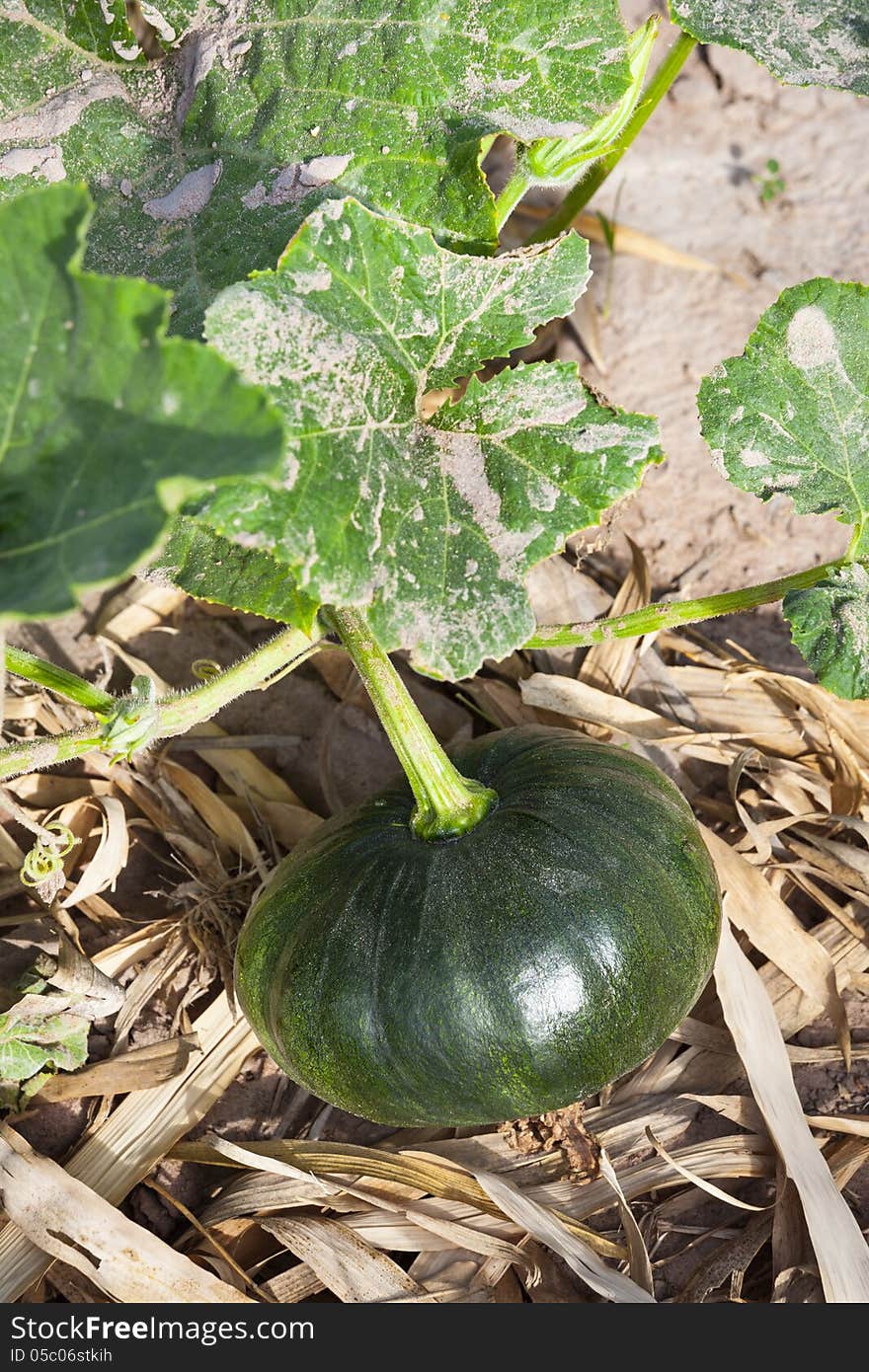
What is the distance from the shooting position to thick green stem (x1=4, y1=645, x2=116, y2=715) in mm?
1608

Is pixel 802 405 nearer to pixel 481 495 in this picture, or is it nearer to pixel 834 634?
pixel 834 634

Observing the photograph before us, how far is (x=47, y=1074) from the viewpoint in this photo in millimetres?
1896

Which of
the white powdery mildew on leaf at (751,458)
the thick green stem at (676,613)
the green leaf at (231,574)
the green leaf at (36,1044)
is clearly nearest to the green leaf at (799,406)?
the white powdery mildew on leaf at (751,458)

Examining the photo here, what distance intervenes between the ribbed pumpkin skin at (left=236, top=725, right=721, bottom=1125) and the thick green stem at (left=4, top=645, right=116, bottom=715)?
0.39m

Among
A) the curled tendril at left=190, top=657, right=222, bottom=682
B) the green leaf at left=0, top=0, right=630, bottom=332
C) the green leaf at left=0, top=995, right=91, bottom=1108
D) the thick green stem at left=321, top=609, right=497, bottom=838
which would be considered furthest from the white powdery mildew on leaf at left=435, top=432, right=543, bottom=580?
the green leaf at left=0, top=995, right=91, bottom=1108

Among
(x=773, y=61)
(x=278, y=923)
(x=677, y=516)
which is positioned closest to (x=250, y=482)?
(x=278, y=923)

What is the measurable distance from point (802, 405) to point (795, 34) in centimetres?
58

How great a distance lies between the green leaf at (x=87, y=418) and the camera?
0.96m

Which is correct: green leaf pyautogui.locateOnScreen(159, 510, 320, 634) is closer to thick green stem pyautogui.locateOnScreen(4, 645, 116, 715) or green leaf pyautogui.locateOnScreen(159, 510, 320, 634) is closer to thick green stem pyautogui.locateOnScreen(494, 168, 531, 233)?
thick green stem pyautogui.locateOnScreen(4, 645, 116, 715)

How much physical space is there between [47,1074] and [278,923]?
0.51 m

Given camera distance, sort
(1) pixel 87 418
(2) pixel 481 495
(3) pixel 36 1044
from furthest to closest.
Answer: (3) pixel 36 1044 → (2) pixel 481 495 → (1) pixel 87 418

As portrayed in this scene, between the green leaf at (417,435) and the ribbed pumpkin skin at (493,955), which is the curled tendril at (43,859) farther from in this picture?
the green leaf at (417,435)

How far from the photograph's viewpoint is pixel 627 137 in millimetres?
1989

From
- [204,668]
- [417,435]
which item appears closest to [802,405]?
[417,435]
